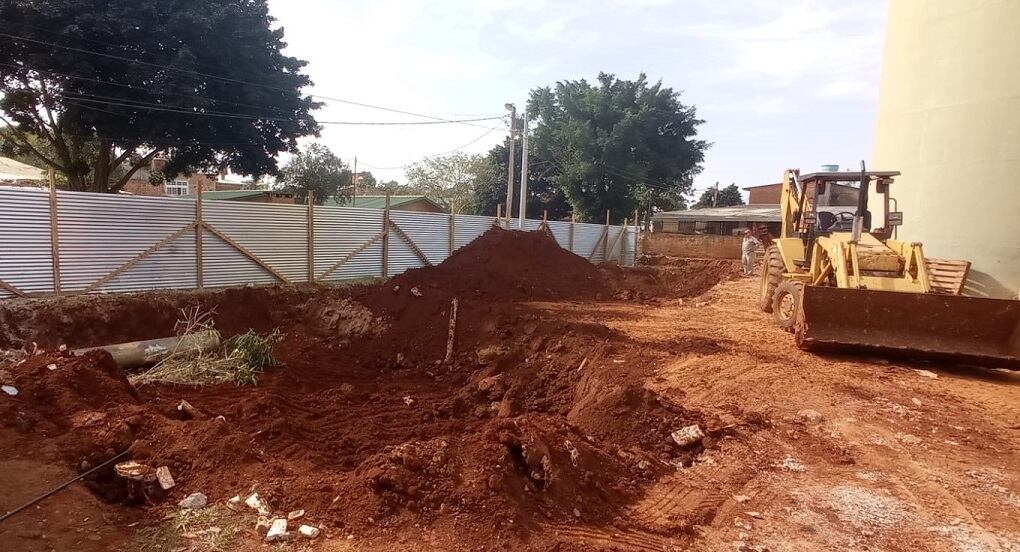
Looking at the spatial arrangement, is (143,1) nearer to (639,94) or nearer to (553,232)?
(553,232)

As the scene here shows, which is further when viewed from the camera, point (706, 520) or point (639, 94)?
point (639, 94)

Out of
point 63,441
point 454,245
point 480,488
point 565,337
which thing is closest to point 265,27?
point 454,245

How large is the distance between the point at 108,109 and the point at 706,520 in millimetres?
16235

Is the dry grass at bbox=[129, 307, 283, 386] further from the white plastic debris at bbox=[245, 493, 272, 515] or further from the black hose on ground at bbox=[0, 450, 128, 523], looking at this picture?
the white plastic debris at bbox=[245, 493, 272, 515]

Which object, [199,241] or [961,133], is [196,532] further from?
[961,133]

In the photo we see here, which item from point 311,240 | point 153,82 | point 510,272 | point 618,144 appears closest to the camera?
point 311,240

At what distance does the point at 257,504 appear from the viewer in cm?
357

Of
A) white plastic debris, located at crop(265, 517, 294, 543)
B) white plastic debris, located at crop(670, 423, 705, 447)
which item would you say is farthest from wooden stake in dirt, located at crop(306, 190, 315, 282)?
white plastic debris, located at crop(265, 517, 294, 543)

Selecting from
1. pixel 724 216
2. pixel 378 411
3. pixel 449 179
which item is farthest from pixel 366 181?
pixel 378 411

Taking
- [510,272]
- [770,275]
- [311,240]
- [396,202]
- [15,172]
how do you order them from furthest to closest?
[396,202] < [15,172] < [510,272] < [311,240] < [770,275]

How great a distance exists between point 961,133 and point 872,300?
870cm

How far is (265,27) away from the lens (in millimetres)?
15719

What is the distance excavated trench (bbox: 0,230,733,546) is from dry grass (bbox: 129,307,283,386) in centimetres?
16

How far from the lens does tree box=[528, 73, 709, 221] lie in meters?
31.8
